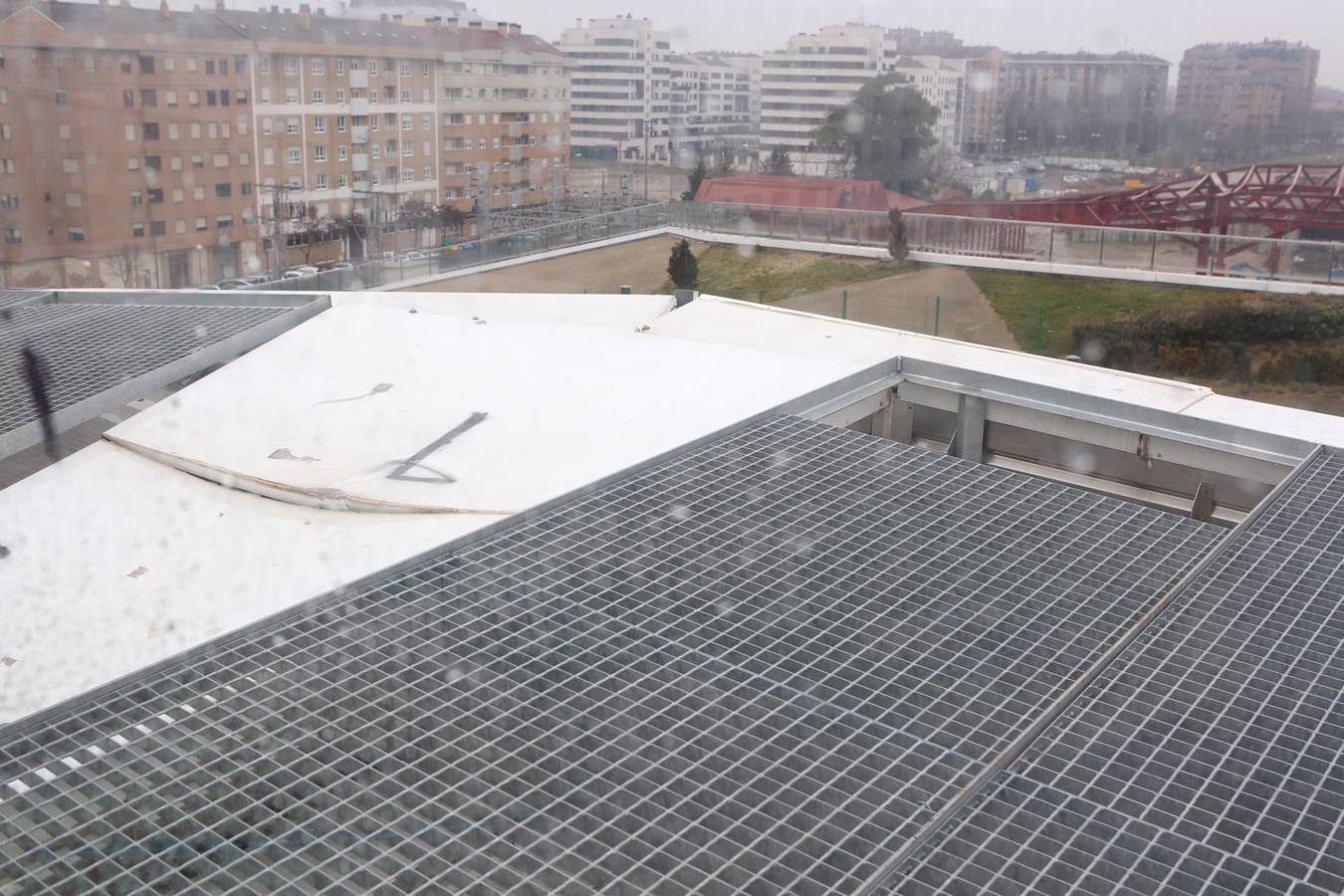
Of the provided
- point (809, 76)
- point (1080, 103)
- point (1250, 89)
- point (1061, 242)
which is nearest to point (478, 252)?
point (1061, 242)

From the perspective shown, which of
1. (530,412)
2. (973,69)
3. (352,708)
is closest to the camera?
(352,708)

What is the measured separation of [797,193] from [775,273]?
3.31 m

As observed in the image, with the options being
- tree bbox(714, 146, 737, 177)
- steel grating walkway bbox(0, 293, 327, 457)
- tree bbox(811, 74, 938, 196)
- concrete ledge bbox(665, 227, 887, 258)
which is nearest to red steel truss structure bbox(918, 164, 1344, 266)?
concrete ledge bbox(665, 227, 887, 258)

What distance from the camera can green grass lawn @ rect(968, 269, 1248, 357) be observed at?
10.3 metres

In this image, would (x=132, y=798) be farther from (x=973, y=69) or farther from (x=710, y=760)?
(x=973, y=69)

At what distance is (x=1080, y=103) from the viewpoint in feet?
82.0

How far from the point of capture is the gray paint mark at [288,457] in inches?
165

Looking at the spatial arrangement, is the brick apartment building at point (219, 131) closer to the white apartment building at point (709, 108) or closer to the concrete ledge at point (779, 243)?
the concrete ledge at point (779, 243)

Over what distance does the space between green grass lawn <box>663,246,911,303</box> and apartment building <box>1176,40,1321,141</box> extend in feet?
35.0

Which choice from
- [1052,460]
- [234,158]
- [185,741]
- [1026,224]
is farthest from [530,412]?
[234,158]

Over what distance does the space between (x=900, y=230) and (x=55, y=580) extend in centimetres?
1018

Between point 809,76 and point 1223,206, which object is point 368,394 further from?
point 809,76

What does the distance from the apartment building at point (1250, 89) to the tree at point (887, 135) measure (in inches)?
186

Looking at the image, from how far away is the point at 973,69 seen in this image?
27.6 meters
